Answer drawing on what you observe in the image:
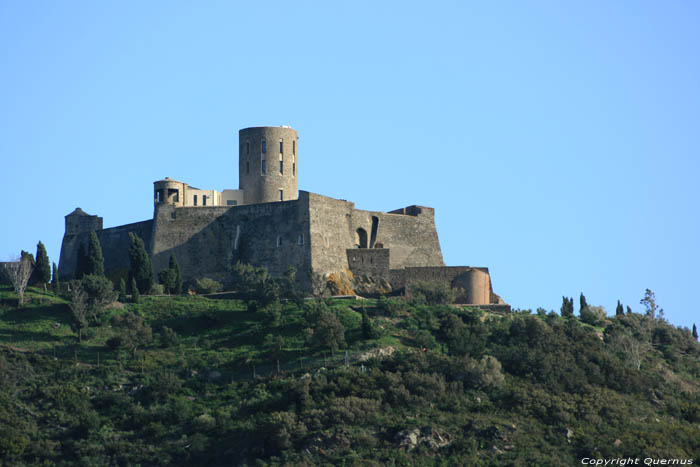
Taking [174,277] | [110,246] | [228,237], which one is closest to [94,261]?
[174,277]

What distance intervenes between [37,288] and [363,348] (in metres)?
27.4

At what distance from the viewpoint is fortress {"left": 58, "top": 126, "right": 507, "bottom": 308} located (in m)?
82.8

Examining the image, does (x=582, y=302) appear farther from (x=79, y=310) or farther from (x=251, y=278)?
(x=79, y=310)

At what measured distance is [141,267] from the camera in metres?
82.0

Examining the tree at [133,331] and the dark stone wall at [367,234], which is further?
the dark stone wall at [367,234]

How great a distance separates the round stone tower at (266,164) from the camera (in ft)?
298

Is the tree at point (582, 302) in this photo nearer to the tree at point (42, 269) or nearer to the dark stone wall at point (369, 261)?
the dark stone wall at point (369, 261)

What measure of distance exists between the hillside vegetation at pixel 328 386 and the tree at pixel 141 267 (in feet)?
5.97

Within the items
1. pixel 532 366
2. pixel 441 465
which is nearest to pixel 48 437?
pixel 441 465

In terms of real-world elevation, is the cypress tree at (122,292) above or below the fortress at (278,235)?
below

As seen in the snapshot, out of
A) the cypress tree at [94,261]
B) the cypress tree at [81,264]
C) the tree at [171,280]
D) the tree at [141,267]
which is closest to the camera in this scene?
the tree at [141,267]

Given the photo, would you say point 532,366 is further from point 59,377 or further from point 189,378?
point 59,377

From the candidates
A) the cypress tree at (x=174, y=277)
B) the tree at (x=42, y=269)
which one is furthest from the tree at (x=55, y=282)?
the cypress tree at (x=174, y=277)

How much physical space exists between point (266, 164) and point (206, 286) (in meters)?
12.5
